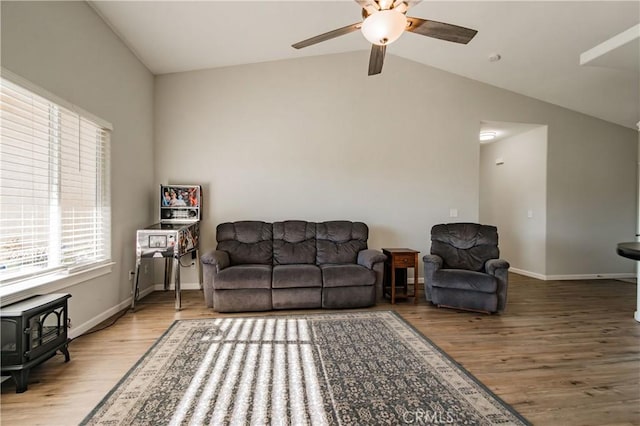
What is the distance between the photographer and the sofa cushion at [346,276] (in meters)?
3.44

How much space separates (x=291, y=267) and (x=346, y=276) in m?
0.65

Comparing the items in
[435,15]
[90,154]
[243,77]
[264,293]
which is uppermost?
[435,15]

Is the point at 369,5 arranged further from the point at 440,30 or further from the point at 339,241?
the point at 339,241

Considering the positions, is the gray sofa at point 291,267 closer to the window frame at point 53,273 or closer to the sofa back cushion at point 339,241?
the sofa back cushion at point 339,241

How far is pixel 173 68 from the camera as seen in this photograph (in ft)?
13.8

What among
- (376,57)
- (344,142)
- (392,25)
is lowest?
(344,142)

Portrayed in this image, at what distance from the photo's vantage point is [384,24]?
198 centimetres

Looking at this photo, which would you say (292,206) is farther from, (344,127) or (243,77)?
(243,77)

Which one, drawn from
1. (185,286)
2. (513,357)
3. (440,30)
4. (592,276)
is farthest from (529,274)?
(185,286)

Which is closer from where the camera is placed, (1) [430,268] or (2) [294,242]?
(1) [430,268]

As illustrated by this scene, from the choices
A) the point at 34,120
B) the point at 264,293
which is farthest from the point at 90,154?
the point at 264,293

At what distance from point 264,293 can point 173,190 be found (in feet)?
6.64

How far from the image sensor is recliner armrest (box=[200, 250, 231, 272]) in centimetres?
334

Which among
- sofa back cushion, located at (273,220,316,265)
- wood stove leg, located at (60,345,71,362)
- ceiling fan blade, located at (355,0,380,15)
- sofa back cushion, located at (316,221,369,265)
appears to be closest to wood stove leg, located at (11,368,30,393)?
wood stove leg, located at (60,345,71,362)
